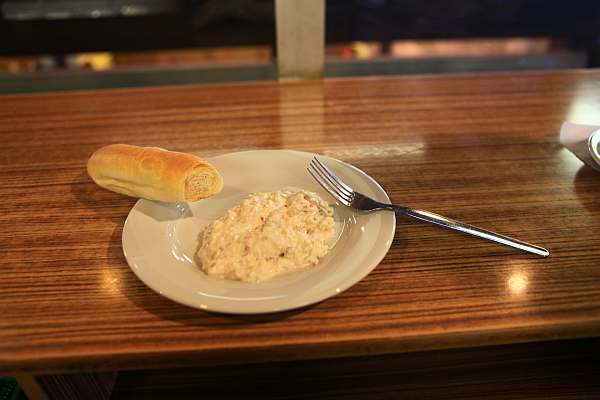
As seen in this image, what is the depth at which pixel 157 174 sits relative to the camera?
745 mm

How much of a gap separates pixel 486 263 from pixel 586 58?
52.1 inches

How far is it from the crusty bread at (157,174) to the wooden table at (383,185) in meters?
0.05

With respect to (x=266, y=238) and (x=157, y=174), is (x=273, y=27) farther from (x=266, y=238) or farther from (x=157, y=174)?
(x=266, y=238)

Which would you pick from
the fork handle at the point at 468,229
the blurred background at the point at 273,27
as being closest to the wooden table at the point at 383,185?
the fork handle at the point at 468,229

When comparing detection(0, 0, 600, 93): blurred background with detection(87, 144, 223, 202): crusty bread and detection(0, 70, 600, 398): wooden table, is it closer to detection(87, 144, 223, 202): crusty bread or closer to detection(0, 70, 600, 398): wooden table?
detection(0, 70, 600, 398): wooden table

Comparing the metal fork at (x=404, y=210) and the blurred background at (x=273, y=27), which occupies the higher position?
the blurred background at (x=273, y=27)

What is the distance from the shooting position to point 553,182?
86cm

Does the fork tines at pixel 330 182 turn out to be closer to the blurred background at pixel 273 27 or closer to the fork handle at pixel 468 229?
the fork handle at pixel 468 229

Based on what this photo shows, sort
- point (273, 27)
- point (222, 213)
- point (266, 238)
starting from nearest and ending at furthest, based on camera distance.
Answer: point (266, 238) < point (222, 213) < point (273, 27)

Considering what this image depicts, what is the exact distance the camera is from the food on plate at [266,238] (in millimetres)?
645

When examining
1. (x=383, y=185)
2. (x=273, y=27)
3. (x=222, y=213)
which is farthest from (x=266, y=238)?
(x=273, y=27)

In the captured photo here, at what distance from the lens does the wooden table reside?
585 mm

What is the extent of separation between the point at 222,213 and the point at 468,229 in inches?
14.1

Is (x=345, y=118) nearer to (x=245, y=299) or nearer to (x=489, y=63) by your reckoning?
(x=245, y=299)
